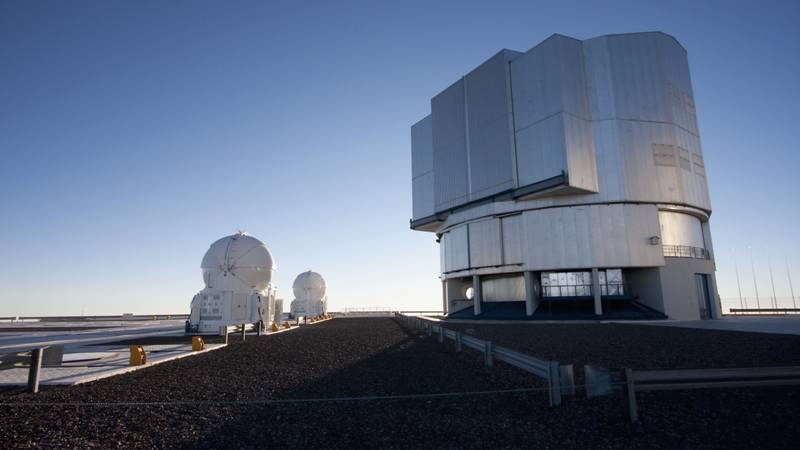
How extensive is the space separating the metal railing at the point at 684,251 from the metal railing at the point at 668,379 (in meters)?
35.5

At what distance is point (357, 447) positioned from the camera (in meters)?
5.23

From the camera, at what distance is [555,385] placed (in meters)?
7.03

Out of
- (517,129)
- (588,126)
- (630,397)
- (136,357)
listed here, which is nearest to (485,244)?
(517,129)

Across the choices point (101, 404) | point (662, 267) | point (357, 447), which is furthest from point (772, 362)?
point (662, 267)

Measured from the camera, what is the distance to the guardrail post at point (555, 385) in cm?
699

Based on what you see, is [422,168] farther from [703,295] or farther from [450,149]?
[703,295]

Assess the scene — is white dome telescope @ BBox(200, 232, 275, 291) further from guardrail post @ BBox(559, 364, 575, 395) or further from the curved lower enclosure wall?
guardrail post @ BBox(559, 364, 575, 395)

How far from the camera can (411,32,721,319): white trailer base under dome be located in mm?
36906

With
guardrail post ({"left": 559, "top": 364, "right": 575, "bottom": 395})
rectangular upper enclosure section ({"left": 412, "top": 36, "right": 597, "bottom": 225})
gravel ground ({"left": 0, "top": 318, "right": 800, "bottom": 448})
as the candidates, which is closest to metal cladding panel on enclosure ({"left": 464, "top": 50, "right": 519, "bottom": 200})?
rectangular upper enclosure section ({"left": 412, "top": 36, "right": 597, "bottom": 225})

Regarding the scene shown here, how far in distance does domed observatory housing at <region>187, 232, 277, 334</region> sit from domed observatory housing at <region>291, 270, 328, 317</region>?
2921cm

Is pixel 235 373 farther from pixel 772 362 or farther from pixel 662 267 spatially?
pixel 662 267

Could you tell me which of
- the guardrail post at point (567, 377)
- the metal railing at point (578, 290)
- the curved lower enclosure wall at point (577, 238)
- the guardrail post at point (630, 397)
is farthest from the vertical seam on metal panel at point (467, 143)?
the guardrail post at point (630, 397)

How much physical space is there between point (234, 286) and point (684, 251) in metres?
39.2

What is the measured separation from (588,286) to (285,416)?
1504 inches
